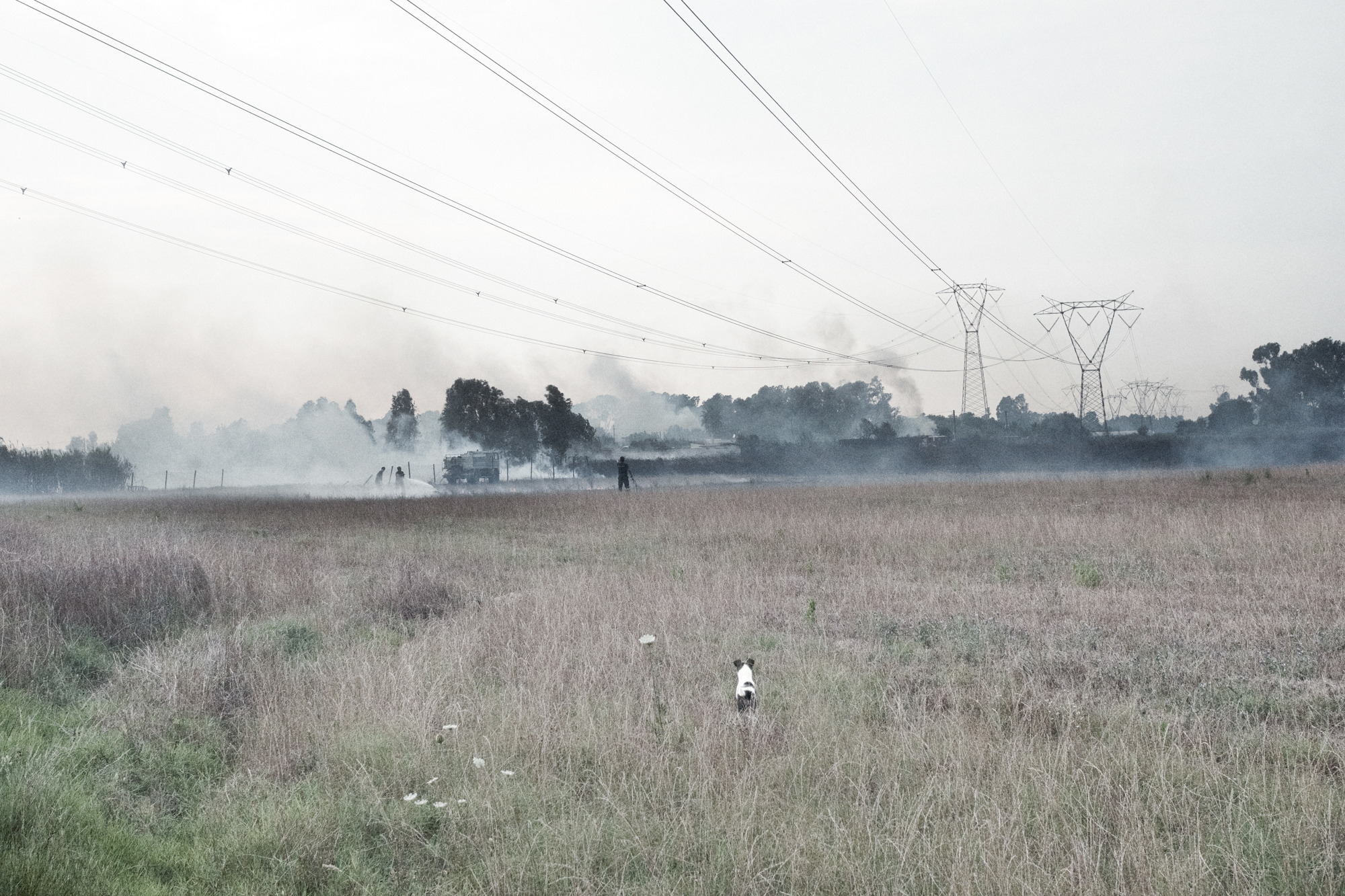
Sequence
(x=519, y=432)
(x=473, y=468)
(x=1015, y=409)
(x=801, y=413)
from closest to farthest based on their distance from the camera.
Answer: (x=473, y=468), (x=519, y=432), (x=801, y=413), (x=1015, y=409)

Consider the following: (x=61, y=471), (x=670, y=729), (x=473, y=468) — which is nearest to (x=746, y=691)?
(x=670, y=729)

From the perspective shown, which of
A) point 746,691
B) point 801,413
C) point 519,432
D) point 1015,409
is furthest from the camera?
point 1015,409

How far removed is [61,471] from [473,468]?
158ft

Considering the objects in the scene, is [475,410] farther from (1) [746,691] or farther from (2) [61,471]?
(1) [746,691]

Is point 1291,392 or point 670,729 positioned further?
point 1291,392

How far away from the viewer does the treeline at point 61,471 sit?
8494cm

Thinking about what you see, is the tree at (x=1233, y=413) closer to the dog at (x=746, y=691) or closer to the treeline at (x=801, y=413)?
the treeline at (x=801, y=413)

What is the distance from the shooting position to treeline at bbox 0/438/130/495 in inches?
3344

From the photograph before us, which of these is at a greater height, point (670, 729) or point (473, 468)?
point (473, 468)

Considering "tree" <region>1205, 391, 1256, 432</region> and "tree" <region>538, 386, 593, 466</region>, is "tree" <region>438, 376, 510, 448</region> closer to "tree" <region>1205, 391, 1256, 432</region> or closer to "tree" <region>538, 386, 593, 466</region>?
"tree" <region>538, 386, 593, 466</region>

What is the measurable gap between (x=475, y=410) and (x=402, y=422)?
15.1 meters

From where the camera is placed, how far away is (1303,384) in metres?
93.8

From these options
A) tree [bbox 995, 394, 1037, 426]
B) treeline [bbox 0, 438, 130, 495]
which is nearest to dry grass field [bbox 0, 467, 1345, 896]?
treeline [bbox 0, 438, 130, 495]

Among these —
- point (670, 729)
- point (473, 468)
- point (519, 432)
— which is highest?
point (519, 432)
